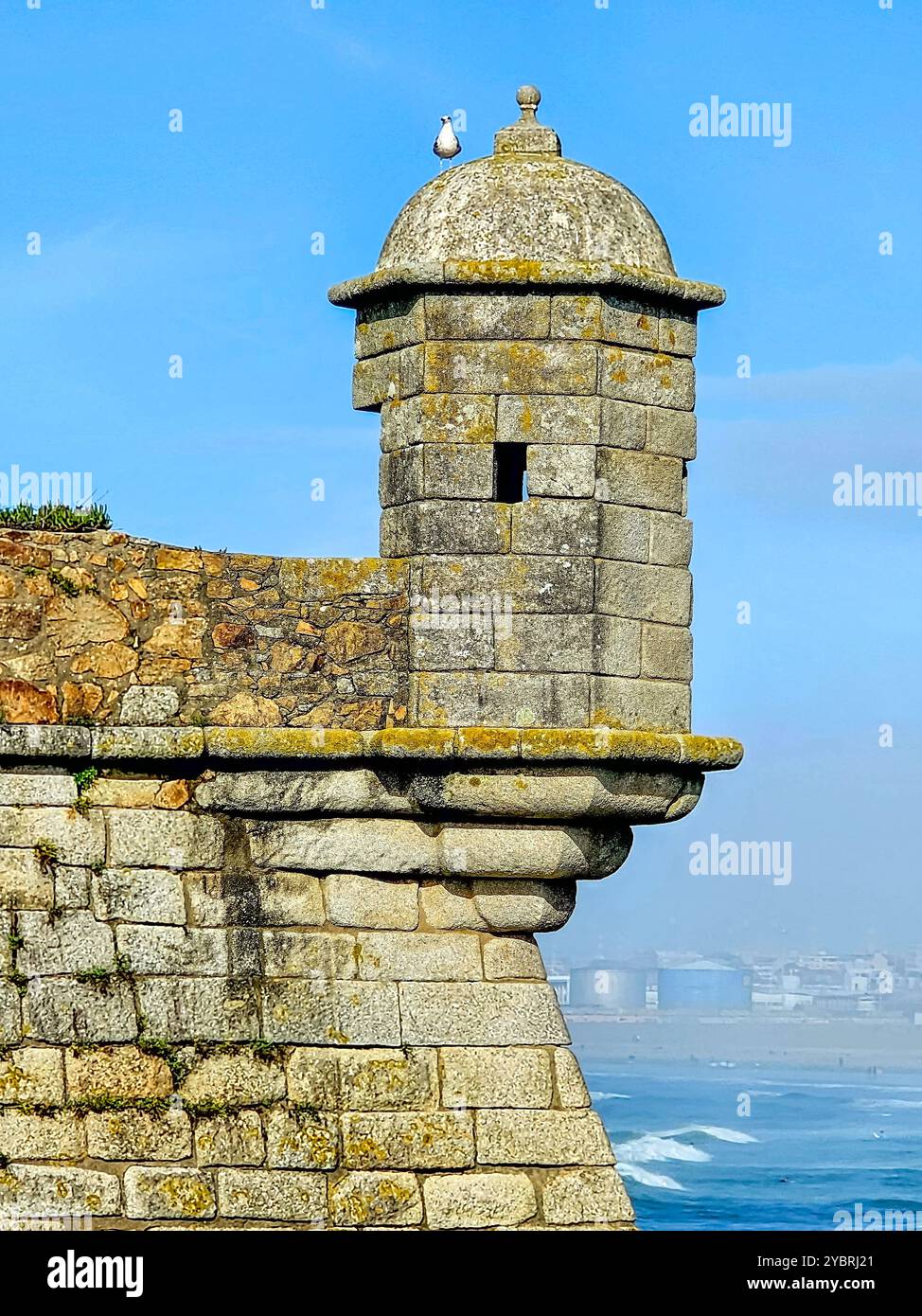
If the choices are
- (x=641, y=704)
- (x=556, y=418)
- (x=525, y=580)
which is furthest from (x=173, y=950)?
(x=556, y=418)

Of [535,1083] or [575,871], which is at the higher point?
[575,871]

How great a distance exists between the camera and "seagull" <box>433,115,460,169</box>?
12.6 m

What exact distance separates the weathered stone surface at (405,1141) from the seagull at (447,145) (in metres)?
4.42

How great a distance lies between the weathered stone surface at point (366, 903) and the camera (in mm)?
11781

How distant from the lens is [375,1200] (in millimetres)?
11578

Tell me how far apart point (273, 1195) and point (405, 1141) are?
2.03 ft

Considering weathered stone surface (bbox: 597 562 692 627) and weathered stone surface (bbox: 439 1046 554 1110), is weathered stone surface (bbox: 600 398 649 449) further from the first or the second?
weathered stone surface (bbox: 439 1046 554 1110)

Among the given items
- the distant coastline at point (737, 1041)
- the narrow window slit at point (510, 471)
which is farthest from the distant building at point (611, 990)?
the narrow window slit at point (510, 471)

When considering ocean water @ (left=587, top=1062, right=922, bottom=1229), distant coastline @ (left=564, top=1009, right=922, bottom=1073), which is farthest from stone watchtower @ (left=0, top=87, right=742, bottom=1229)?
distant coastline @ (left=564, top=1009, right=922, bottom=1073)

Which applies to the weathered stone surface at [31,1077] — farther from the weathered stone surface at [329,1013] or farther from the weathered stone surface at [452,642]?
the weathered stone surface at [452,642]
